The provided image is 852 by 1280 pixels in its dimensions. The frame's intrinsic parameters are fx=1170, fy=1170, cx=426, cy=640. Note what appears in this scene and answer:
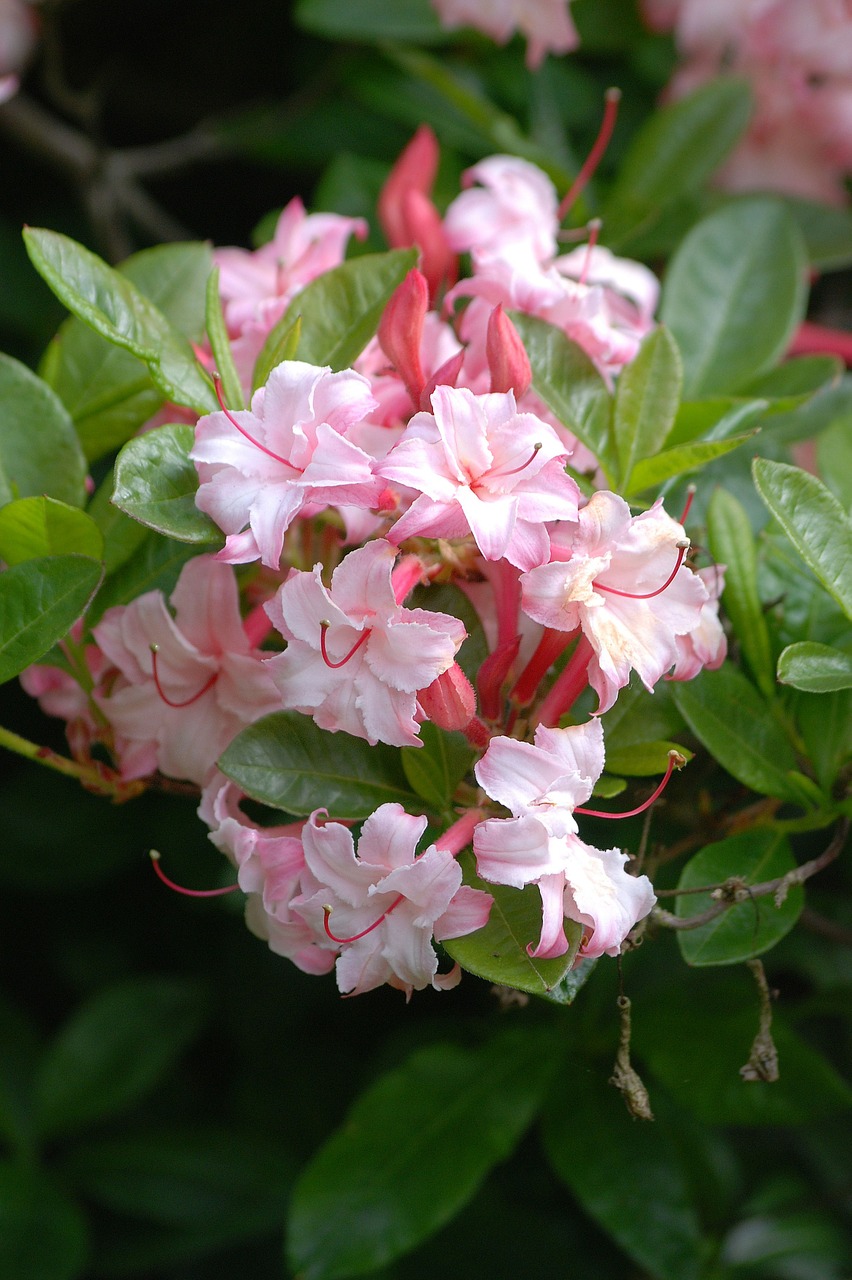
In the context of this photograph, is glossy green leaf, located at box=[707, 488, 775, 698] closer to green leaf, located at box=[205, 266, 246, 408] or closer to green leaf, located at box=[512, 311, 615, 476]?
green leaf, located at box=[512, 311, 615, 476]

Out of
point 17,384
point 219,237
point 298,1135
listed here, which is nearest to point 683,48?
point 219,237

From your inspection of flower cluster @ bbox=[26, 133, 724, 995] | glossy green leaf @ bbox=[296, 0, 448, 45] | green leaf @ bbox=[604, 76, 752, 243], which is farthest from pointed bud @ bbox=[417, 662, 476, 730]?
glossy green leaf @ bbox=[296, 0, 448, 45]

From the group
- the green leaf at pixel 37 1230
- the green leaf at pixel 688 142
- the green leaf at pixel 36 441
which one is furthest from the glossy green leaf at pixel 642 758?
the green leaf at pixel 37 1230

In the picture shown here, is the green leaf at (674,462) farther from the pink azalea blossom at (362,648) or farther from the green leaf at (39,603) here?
the green leaf at (39,603)

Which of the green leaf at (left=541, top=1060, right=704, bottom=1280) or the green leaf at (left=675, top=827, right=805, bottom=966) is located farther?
the green leaf at (left=541, top=1060, right=704, bottom=1280)

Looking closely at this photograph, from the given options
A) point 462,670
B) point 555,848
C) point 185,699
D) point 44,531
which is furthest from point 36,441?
point 555,848

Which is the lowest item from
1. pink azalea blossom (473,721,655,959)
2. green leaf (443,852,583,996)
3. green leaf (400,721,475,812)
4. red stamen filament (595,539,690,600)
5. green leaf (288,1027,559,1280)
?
green leaf (288,1027,559,1280)

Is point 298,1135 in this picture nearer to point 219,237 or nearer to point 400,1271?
point 400,1271
